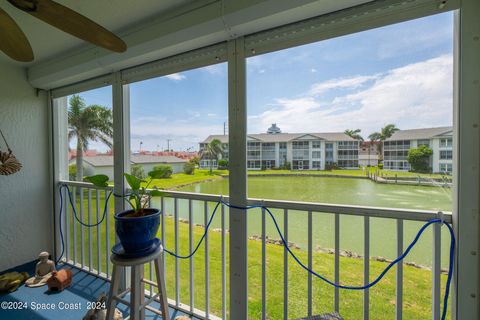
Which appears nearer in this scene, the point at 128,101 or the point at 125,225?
the point at 125,225

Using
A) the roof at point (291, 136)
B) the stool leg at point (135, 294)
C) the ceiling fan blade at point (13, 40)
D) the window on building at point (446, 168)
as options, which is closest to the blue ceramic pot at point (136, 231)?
the stool leg at point (135, 294)

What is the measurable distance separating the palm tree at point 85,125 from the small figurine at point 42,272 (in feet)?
2.75

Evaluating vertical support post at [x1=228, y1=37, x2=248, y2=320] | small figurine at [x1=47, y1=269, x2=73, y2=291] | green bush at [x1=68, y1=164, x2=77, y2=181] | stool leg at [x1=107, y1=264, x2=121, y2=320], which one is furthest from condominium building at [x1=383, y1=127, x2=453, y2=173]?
green bush at [x1=68, y1=164, x2=77, y2=181]

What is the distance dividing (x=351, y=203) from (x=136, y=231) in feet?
4.12

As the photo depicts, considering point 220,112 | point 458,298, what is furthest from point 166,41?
point 458,298

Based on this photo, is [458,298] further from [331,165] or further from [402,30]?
[402,30]

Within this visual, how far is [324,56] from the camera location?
1.30 m

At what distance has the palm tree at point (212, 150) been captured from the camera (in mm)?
1670

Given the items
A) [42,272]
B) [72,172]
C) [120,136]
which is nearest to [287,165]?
[120,136]

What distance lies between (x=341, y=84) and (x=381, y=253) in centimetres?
101

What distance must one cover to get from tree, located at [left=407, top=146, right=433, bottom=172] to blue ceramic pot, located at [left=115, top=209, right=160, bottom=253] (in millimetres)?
1463

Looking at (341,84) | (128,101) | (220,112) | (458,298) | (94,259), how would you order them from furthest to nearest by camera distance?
(94,259), (128,101), (220,112), (341,84), (458,298)

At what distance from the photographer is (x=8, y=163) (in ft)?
6.97

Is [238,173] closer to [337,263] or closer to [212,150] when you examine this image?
[212,150]
